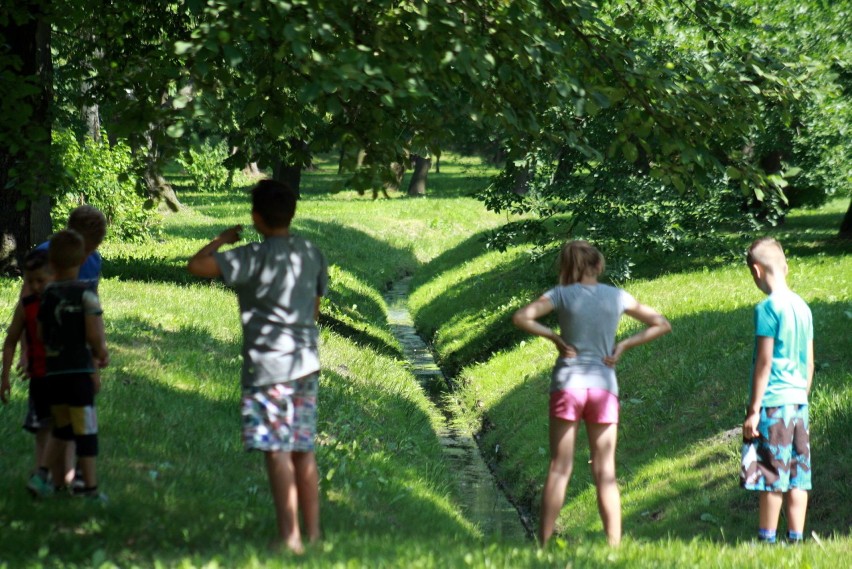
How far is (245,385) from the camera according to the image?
5.69 metres

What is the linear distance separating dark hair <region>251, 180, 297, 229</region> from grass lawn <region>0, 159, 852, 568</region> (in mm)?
1689

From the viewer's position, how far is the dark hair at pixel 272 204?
19.1 feet

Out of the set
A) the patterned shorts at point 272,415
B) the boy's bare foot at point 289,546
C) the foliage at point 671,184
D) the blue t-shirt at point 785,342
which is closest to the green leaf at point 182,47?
the patterned shorts at point 272,415

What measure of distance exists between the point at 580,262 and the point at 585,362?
60 centimetres

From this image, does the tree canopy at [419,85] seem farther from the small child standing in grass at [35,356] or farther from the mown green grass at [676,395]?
the mown green grass at [676,395]

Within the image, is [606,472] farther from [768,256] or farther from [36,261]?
[36,261]

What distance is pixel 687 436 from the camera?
10.8m

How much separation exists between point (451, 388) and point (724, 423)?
23.3ft

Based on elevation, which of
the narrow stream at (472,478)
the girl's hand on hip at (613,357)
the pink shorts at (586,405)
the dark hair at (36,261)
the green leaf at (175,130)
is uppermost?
the green leaf at (175,130)

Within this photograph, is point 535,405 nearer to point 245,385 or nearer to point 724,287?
point 724,287

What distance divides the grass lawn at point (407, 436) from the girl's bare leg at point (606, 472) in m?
0.15

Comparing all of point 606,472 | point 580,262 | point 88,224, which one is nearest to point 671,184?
point 580,262

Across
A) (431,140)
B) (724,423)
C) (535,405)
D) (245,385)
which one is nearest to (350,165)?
(431,140)

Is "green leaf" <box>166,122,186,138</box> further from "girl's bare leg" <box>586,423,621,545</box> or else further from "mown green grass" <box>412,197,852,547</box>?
"mown green grass" <box>412,197,852,547</box>
